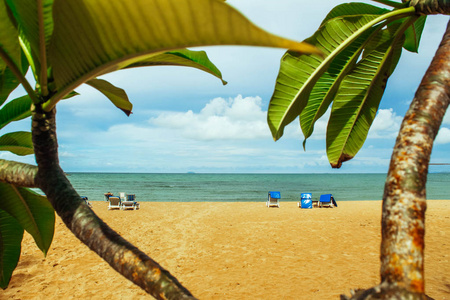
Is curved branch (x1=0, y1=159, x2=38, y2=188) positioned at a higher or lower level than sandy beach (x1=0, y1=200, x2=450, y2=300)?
higher

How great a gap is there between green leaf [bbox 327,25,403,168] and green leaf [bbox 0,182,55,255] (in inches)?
95.1

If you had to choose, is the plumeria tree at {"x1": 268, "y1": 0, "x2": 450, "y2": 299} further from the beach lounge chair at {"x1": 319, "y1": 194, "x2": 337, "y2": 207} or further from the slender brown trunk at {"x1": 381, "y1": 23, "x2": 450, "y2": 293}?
the beach lounge chair at {"x1": 319, "y1": 194, "x2": 337, "y2": 207}

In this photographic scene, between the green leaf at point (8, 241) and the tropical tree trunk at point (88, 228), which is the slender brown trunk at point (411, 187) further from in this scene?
the green leaf at point (8, 241)

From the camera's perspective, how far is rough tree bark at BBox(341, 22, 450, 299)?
681 mm

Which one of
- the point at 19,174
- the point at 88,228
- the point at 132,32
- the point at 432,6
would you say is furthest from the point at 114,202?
the point at 132,32

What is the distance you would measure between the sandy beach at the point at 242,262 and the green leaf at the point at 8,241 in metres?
3.54

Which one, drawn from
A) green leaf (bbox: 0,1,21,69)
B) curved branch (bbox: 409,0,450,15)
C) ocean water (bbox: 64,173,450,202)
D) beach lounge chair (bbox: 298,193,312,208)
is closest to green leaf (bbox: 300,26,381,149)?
curved branch (bbox: 409,0,450,15)

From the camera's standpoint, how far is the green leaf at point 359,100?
2479 mm

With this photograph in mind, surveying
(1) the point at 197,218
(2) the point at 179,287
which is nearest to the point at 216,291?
(2) the point at 179,287

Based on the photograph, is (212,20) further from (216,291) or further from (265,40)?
(216,291)

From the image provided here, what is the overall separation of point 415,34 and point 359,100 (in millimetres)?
937

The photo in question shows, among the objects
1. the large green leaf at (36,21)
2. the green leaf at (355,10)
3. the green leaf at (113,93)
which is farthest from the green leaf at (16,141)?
the green leaf at (355,10)

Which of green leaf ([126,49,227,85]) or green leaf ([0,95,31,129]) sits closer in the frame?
green leaf ([126,49,227,85])

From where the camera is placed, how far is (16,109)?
7.86 feet
